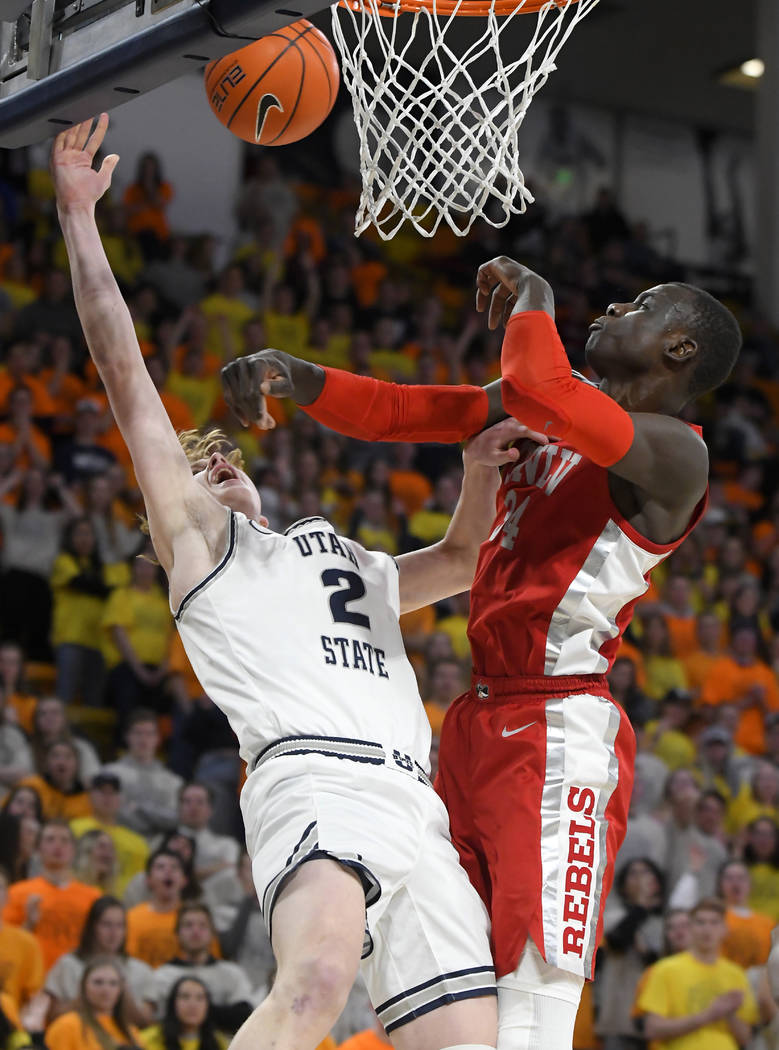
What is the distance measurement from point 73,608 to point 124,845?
148 cm

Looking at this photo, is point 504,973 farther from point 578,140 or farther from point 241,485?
point 578,140

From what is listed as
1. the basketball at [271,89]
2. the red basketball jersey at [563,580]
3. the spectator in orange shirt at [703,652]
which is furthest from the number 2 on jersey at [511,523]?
the spectator in orange shirt at [703,652]

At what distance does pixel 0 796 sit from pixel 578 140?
36.2 ft

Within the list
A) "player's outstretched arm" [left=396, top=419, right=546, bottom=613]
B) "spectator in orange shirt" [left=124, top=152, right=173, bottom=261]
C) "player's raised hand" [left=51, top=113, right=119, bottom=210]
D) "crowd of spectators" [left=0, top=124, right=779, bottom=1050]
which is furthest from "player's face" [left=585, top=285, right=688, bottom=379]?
"spectator in orange shirt" [left=124, top=152, right=173, bottom=261]

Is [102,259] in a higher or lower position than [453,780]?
higher

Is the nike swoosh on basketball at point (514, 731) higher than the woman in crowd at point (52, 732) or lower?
lower

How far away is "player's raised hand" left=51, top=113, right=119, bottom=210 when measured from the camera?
3197 mm

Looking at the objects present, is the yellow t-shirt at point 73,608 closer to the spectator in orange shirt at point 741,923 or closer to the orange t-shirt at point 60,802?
the orange t-shirt at point 60,802

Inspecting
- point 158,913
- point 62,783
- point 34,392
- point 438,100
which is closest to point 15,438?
point 34,392

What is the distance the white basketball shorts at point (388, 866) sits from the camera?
108 inches

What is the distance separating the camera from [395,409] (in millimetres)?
3273

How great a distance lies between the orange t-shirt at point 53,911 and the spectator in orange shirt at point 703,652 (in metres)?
4.14

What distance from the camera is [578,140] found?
15.1 m

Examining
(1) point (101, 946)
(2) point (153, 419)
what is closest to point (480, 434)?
(2) point (153, 419)
